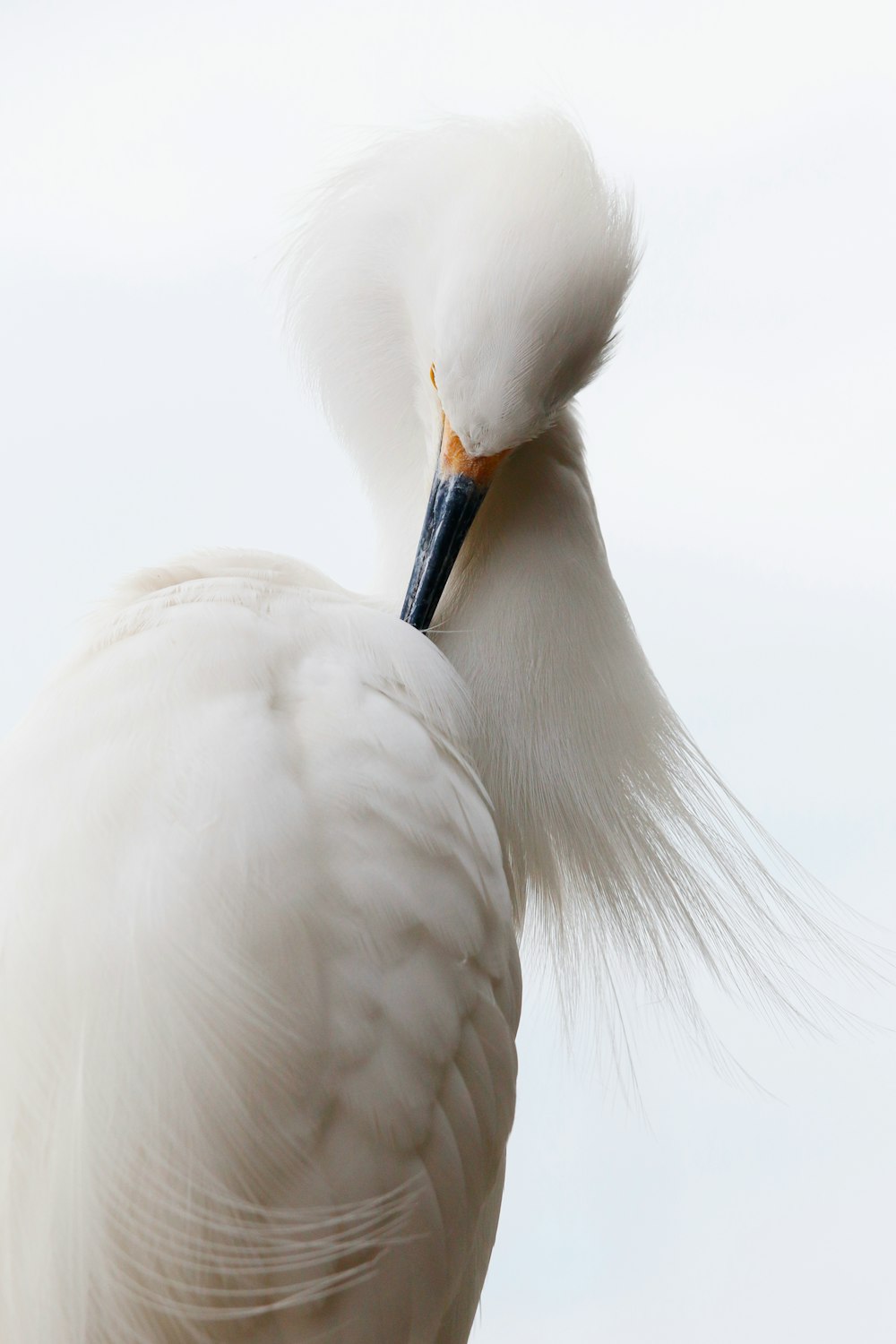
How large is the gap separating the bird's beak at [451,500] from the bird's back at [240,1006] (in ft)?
0.32

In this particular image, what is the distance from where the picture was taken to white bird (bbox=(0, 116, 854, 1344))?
0.57 meters

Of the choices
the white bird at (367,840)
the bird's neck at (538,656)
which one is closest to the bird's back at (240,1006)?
the white bird at (367,840)

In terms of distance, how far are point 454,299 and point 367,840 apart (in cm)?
29

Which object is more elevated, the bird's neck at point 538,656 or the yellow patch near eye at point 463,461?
the yellow patch near eye at point 463,461

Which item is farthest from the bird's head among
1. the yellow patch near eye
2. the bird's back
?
the bird's back

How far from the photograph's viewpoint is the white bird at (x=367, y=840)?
1.86 ft

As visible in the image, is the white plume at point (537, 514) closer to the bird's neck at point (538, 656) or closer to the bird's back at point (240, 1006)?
the bird's neck at point (538, 656)

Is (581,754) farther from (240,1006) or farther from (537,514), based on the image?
(240,1006)

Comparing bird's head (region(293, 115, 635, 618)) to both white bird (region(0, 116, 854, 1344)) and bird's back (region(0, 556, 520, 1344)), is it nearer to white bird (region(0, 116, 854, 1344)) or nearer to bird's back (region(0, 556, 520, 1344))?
white bird (region(0, 116, 854, 1344))

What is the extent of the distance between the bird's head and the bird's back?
159 mm

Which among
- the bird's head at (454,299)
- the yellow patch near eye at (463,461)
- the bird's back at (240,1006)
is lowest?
the bird's back at (240,1006)

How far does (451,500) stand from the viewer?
74 cm

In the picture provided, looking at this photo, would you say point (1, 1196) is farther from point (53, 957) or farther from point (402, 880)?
point (402, 880)

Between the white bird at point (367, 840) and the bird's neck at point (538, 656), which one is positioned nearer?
the white bird at point (367, 840)
